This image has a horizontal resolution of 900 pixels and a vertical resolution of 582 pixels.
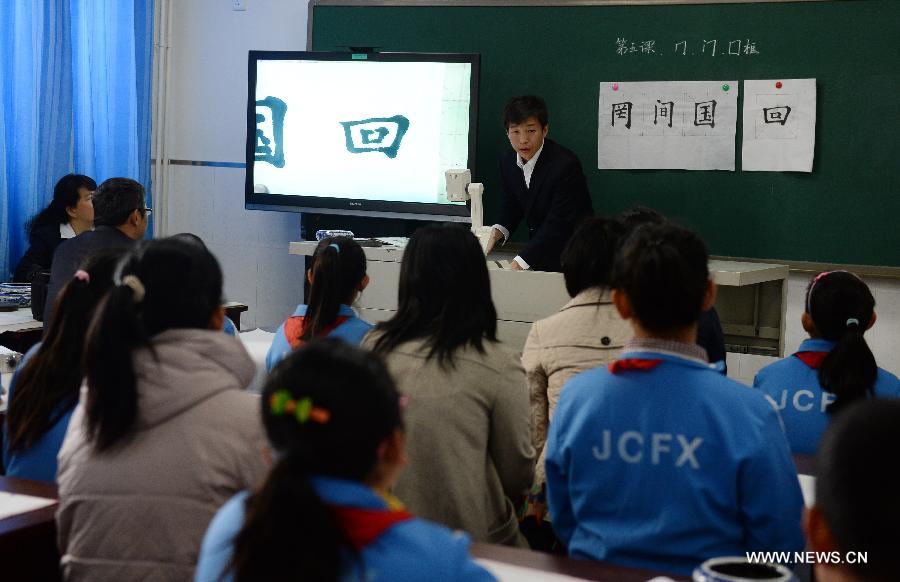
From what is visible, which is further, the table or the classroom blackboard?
the classroom blackboard

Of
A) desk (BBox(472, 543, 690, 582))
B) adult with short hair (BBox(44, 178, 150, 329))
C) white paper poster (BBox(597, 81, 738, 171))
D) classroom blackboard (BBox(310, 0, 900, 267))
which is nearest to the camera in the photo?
desk (BBox(472, 543, 690, 582))

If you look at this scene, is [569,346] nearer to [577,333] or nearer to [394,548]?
[577,333]

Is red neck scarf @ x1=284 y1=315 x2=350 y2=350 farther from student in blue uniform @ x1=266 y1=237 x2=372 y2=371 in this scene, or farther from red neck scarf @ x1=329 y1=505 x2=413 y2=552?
red neck scarf @ x1=329 y1=505 x2=413 y2=552

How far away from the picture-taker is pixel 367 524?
3.30 feet

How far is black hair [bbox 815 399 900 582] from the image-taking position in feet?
2.71

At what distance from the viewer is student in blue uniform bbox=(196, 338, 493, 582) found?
964 mm

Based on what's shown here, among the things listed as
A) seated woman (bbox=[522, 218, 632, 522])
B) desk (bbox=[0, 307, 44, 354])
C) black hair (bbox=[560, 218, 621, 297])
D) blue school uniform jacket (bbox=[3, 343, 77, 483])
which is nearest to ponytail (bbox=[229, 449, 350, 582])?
blue school uniform jacket (bbox=[3, 343, 77, 483])

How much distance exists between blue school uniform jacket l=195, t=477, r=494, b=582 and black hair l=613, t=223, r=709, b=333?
695 millimetres

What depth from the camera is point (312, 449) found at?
102cm

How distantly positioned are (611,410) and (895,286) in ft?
10.2

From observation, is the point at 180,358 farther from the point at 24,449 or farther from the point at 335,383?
the point at 24,449

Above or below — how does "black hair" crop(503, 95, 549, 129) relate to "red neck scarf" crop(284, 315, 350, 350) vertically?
above

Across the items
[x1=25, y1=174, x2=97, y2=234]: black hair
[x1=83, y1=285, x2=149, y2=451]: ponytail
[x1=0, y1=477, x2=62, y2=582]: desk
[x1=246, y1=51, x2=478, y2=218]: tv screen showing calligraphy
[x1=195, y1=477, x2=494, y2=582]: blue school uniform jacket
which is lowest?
[x1=0, y1=477, x2=62, y2=582]: desk

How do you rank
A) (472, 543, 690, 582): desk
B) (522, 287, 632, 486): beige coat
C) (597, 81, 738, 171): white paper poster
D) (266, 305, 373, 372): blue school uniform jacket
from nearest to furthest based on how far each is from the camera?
(472, 543, 690, 582): desk
(522, 287, 632, 486): beige coat
(266, 305, 373, 372): blue school uniform jacket
(597, 81, 738, 171): white paper poster
